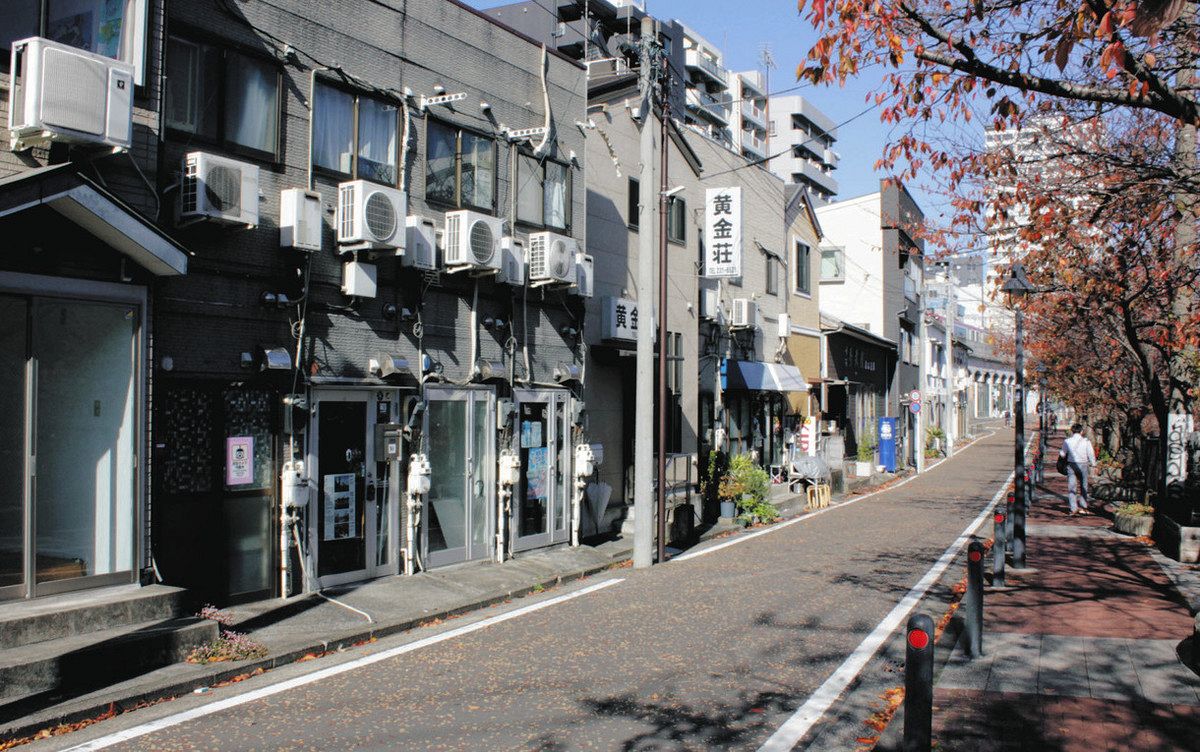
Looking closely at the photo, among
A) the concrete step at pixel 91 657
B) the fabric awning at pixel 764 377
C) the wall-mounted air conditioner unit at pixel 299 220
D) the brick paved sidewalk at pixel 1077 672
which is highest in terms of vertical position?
the wall-mounted air conditioner unit at pixel 299 220

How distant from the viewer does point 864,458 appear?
33.1m

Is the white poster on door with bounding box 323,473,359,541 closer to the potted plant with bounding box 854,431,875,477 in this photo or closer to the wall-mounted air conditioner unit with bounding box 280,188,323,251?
the wall-mounted air conditioner unit with bounding box 280,188,323,251

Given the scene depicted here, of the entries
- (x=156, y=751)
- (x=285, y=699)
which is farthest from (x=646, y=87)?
(x=156, y=751)

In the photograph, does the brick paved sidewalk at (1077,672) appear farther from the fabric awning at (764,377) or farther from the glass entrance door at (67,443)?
the fabric awning at (764,377)

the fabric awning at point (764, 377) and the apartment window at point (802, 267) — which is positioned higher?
the apartment window at point (802, 267)

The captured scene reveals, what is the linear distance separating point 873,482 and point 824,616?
878 inches

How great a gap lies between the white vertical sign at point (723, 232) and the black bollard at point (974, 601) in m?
13.0

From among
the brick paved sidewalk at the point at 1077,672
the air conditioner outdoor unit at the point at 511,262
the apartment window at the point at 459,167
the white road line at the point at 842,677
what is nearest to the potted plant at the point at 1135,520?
the brick paved sidewalk at the point at 1077,672

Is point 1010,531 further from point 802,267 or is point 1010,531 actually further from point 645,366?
point 802,267

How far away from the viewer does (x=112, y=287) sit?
878 centimetres

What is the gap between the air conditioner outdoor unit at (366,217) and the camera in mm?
11266

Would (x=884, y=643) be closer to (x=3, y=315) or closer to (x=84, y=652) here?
(x=84, y=652)

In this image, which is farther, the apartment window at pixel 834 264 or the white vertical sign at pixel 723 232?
the apartment window at pixel 834 264

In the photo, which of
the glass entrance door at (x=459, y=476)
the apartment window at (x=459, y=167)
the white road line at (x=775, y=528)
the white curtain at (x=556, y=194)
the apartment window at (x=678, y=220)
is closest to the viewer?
the glass entrance door at (x=459, y=476)
